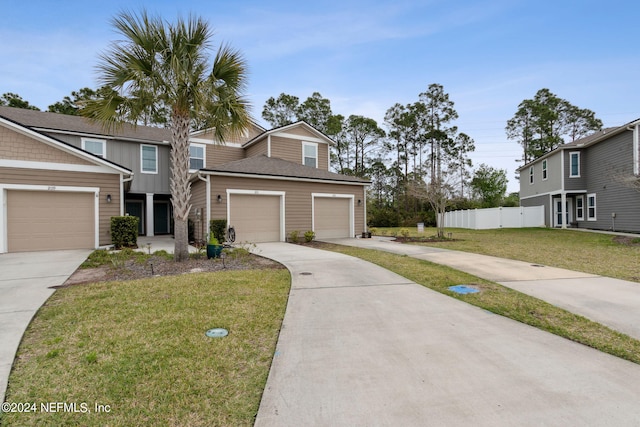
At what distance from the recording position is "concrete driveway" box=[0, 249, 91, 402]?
3.18 metres

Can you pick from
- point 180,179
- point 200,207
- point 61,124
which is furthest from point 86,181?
point 61,124

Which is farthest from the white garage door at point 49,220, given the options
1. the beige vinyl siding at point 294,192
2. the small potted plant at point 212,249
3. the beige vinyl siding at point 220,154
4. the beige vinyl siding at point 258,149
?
the beige vinyl siding at point 258,149

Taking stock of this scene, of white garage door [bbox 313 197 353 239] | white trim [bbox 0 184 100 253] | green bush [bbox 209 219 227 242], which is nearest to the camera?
white trim [bbox 0 184 100 253]

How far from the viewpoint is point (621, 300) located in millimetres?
4762

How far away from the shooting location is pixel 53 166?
10.5 meters

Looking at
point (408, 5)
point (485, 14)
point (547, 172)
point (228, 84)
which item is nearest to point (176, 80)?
point (228, 84)

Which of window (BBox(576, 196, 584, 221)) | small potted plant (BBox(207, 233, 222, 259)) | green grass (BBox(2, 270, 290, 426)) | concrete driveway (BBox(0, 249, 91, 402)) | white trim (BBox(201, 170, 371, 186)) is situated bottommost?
green grass (BBox(2, 270, 290, 426))

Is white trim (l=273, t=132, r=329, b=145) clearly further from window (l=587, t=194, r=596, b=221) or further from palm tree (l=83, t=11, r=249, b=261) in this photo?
window (l=587, t=194, r=596, b=221)

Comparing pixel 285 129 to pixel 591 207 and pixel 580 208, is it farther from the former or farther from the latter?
pixel 580 208

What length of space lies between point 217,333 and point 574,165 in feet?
81.7

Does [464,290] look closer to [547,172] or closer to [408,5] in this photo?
[408,5]

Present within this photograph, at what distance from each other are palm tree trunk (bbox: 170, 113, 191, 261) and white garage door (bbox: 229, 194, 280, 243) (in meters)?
4.51

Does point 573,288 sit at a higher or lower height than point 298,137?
lower

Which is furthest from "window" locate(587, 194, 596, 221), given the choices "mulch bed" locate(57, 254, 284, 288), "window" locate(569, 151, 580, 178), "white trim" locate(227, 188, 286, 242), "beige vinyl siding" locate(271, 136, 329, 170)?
"mulch bed" locate(57, 254, 284, 288)
